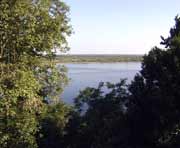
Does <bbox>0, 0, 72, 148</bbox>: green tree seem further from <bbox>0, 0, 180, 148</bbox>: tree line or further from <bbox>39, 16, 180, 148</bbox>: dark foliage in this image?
<bbox>39, 16, 180, 148</bbox>: dark foliage

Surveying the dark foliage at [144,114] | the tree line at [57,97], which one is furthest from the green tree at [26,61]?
the dark foliage at [144,114]

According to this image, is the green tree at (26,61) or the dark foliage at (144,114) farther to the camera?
the dark foliage at (144,114)

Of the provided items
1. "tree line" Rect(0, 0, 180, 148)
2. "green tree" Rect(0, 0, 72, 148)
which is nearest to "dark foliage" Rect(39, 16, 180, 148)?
"tree line" Rect(0, 0, 180, 148)

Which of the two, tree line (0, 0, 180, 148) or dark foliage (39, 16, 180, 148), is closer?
tree line (0, 0, 180, 148)

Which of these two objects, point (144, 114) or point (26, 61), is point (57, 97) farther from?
point (144, 114)

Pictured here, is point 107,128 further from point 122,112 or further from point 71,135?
point 71,135

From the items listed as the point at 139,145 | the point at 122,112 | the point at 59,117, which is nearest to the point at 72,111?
the point at 59,117

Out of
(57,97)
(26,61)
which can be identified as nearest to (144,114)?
(57,97)

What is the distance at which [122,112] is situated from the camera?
3356 cm

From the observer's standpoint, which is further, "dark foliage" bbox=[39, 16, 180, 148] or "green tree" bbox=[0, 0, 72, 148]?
"dark foliage" bbox=[39, 16, 180, 148]

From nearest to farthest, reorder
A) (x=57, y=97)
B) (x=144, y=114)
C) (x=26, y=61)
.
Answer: (x=26, y=61) < (x=57, y=97) < (x=144, y=114)

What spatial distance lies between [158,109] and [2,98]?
1370cm

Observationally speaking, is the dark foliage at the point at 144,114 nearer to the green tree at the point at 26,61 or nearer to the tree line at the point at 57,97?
the tree line at the point at 57,97

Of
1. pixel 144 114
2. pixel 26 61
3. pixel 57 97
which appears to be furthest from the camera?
pixel 144 114
